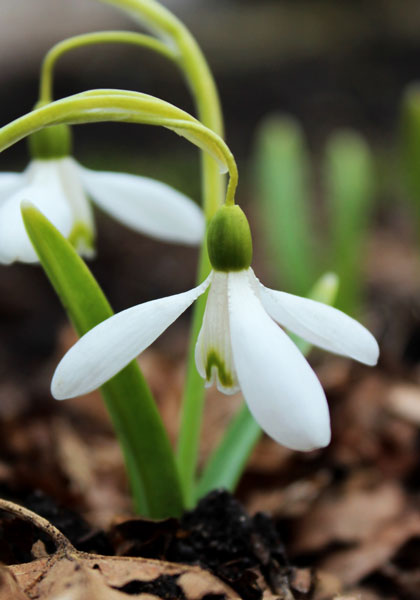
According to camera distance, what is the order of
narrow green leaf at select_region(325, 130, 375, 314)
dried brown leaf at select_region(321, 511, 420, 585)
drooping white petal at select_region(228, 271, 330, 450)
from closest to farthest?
1. drooping white petal at select_region(228, 271, 330, 450)
2. dried brown leaf at select_region(321, 511, 420, 585)
3. narrow green leaf at select_region(325, 130, 375, 314)

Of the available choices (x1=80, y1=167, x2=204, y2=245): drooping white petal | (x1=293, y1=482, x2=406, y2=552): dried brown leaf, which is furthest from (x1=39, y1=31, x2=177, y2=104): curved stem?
(x1=293, y1=482, x2=406, y2=552): dried brown leaf

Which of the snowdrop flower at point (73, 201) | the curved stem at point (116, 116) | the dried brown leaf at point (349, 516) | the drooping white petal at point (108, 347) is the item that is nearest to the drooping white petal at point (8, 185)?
the snowdrop flower at point (73, 201)

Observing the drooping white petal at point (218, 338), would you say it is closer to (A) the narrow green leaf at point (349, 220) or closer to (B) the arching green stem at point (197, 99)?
(B) the arching green stem at point (197, 99)

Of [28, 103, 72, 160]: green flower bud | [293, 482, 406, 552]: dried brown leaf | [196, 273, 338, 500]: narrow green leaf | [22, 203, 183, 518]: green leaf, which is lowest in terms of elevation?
[293, 482, 406, 552]: dried brown leaf

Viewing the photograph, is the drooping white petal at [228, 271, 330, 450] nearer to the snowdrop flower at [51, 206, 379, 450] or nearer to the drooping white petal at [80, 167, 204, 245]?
the snowdrop flower at [51, 206, 379, 450]

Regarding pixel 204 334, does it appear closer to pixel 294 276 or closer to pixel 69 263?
pixel 69 263

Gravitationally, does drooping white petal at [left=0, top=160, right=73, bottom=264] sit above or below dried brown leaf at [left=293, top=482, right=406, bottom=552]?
above
